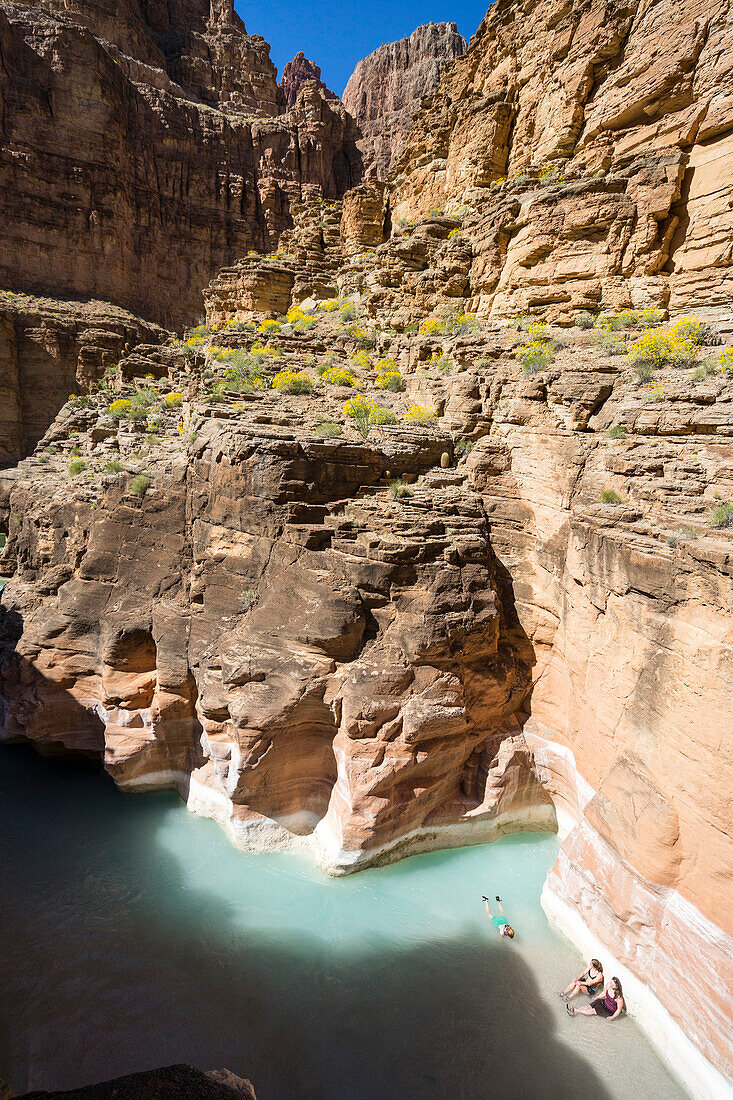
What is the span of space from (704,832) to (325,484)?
842 cm

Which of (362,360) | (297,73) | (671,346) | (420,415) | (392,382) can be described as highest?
(297,73)

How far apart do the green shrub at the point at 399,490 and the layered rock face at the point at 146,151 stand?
114 feet

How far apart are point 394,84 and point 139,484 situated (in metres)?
56.2

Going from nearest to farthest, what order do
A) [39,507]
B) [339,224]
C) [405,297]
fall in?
[39,507], [405,297], [339,224]

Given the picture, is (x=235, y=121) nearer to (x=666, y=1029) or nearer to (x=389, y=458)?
(x=389, y=458)

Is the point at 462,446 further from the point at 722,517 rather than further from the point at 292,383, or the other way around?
the point at 722,517

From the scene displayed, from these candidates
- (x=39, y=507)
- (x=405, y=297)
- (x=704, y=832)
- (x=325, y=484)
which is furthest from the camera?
(x=405, y=297)

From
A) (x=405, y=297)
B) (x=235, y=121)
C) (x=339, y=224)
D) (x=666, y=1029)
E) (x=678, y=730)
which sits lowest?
(x=666, y=1029)

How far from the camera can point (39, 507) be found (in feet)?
43.1

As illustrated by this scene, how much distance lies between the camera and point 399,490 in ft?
33.8

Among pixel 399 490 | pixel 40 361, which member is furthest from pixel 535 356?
pixel 40 361

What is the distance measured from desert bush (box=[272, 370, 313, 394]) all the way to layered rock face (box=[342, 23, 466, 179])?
3528 centimetres

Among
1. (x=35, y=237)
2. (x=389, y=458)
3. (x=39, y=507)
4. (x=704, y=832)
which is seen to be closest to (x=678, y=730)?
(x=704, y=832)

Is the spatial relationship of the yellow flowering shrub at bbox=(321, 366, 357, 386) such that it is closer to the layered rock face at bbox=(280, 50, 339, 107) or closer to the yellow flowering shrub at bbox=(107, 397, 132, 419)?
the yellow flowering shrub at bbox=(107, 397, 132, 419)
